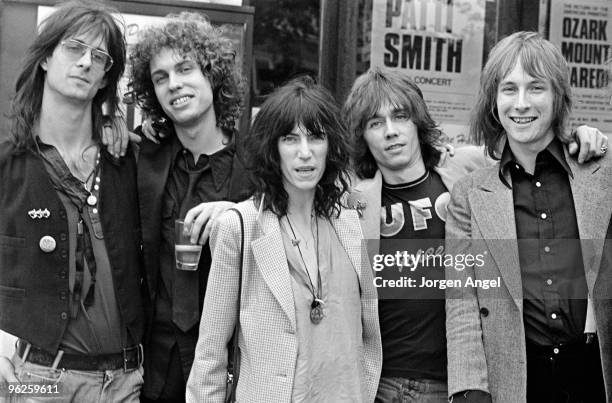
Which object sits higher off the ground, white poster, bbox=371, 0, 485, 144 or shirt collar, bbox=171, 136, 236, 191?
white poster, bbox=371, 0, 485, 144

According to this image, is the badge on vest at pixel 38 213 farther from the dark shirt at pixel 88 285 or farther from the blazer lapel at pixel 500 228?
the blazer lapel at pixel 500 228

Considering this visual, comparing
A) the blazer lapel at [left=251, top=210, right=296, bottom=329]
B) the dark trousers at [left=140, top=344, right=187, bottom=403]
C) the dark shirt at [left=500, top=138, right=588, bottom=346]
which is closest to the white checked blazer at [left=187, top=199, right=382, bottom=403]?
the blazer lapel at [left=251, top=210, right=296, bottom=329]

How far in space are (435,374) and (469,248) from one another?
49 cm

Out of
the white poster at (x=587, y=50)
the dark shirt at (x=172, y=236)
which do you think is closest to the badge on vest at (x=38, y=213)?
the dark shirt at (x=172, y=236)

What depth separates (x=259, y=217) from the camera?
2.84m

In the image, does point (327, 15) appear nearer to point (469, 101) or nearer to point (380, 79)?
point (469, 101)

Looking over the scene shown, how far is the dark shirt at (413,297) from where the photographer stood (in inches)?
120

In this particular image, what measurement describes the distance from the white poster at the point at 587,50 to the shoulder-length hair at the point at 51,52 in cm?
307

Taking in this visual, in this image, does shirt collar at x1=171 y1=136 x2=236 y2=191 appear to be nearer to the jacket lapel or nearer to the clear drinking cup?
the clear drinking cup

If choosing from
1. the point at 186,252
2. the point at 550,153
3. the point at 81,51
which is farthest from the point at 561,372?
the point at 81,51

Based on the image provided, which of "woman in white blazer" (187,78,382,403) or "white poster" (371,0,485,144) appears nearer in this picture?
"woman in white blazer" (187,78,382,403)

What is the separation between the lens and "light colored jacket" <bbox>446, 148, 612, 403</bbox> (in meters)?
2.89

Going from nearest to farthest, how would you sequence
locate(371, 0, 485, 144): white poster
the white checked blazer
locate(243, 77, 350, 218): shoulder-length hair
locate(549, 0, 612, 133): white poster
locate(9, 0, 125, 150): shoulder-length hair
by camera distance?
the white checked blazer < locate(243, 77, 350, 218): shoulder-length hair < locate(9, 0, 125, 150): shoulder-length hair < locate(371, 0, 485, 144): white poster < locate(549, 0, 612, 133): white poster

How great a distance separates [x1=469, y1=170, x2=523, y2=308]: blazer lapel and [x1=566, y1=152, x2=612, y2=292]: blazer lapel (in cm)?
24
